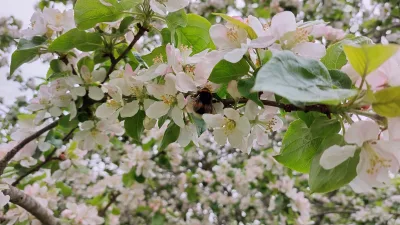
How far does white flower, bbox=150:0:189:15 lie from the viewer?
0.72 metres

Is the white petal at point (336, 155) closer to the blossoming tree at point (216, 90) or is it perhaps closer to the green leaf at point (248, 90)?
the blossoming tree at point (216, 90)

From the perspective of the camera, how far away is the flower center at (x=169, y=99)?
652 mm

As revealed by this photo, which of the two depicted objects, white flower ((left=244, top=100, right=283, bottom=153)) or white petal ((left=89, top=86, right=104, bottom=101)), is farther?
white petal ((left=89, top=86, right=104, bottom=101))

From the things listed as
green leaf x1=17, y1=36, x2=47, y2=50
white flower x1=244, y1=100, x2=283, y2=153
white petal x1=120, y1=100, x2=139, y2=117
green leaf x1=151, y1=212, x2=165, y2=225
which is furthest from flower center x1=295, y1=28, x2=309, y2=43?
green leaf x1=151, y1=212, x2=165, y2=225

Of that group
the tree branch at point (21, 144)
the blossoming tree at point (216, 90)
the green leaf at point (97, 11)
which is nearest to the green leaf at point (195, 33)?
the blossoming tree at point (216, 90)

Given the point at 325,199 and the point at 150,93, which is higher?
the point at 150,93

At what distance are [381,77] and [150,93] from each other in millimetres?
361

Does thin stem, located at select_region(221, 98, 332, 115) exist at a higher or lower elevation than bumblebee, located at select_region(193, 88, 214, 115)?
higher

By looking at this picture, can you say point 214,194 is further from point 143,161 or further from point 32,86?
point 32,86

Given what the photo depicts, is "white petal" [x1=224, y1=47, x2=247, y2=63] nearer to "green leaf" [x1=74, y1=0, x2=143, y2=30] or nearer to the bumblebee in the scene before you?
the bumblebee

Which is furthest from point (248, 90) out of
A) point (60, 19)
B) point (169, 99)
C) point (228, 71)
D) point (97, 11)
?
point (60, 19)

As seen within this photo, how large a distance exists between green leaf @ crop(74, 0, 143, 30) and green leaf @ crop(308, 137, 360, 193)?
0.43 metres

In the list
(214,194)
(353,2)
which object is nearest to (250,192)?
(214,194)

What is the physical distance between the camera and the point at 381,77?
48 centimetres
